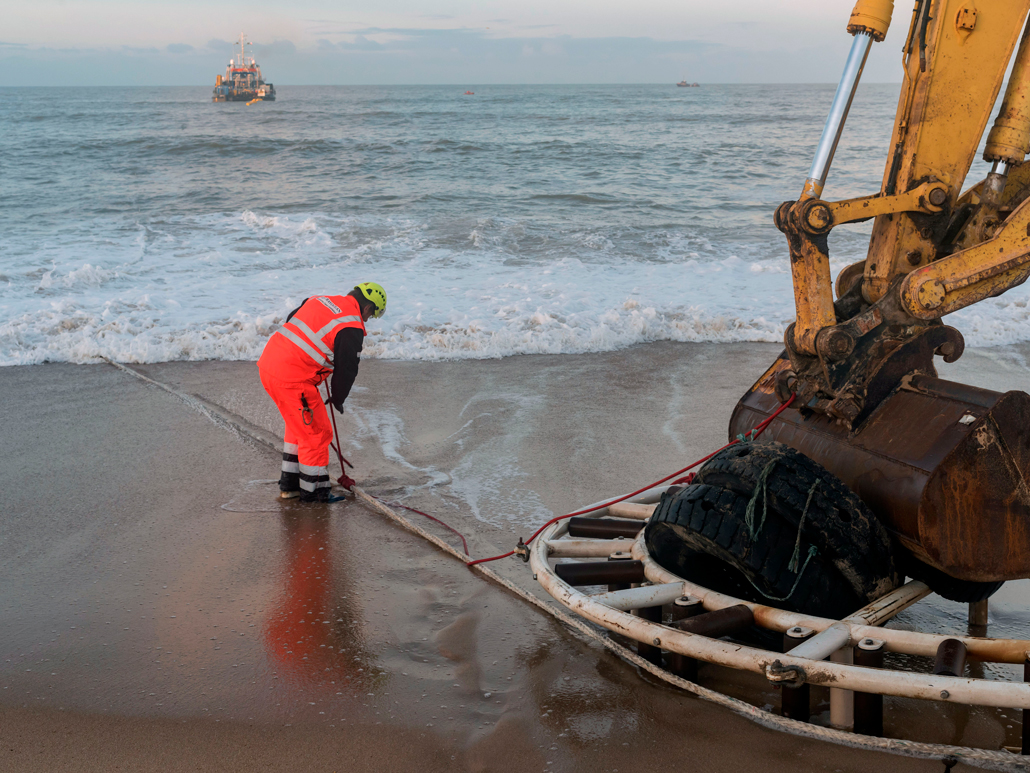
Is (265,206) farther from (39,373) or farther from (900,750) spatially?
(900,750)

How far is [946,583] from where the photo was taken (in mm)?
3098

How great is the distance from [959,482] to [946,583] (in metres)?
0.45

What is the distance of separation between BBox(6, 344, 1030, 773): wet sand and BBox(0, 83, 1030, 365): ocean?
6.89ft

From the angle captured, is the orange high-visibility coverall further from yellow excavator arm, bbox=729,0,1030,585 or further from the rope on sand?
yellow excavator arm, bbox=729,0,1030,585

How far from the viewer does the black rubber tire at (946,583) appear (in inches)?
121

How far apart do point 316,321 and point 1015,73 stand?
373 centimetres

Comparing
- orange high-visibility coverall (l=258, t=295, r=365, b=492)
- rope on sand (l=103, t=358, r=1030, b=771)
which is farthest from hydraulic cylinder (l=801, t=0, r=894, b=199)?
orange high-visibility coverall (l=258, t=295, r=365, b=492)

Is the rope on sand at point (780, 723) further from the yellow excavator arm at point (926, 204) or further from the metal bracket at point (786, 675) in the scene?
the yellow excavator arm at point (926, 204)

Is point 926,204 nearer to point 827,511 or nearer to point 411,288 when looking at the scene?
point 827,511

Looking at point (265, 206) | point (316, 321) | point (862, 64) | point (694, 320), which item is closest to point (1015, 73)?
point (862, 64)

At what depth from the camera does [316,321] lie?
5184 mm

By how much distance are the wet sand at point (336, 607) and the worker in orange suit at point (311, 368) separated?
27cm

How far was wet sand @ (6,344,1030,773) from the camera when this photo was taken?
272 centimetres

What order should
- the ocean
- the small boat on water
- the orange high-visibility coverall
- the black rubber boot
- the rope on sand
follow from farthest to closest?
the small boat on water < the ocean < the orange high-visibility coverall < the black rubber boot < the rope on sand
